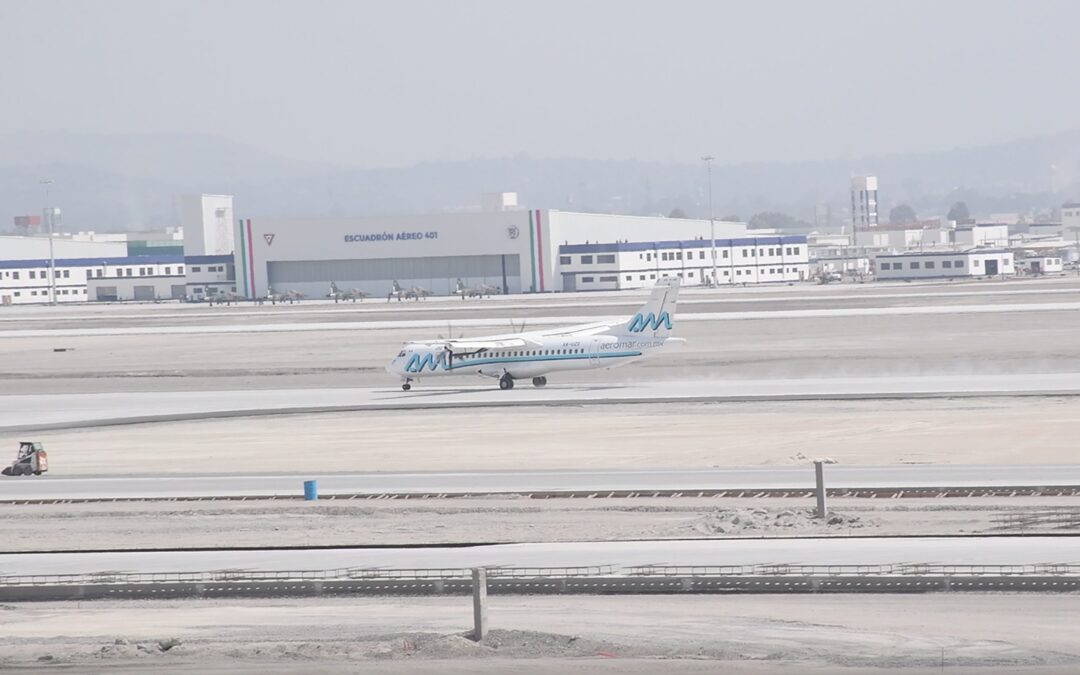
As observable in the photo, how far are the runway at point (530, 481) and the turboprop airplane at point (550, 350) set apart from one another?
27231mm

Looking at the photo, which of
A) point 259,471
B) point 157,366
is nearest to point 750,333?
point 157,366

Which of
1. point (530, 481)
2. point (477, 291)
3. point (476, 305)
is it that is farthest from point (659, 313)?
point (477, 291)

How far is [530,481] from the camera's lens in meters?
42.0

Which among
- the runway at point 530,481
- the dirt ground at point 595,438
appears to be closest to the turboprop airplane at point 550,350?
the dirt ground at point 595,438

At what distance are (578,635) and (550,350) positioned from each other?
155ft

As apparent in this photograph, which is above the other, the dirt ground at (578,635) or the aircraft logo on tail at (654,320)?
the aircraft logo on tail at (654,320)

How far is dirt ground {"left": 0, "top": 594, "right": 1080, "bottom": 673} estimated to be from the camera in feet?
74.6

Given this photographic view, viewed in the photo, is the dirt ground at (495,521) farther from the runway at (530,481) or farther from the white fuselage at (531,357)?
the white fuselage at (531,357)

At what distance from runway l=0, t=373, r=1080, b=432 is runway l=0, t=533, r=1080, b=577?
2925cm

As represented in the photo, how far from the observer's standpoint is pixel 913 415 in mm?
54031

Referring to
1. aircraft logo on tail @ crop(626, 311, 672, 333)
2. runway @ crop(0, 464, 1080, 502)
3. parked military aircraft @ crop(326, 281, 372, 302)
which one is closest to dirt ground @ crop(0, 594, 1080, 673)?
runway @ crop(0, 464, 1080, 502)

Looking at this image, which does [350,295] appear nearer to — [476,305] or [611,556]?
[476,305]

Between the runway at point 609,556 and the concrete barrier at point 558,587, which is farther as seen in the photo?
the runway at point 609,556

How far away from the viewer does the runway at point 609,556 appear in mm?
29531
